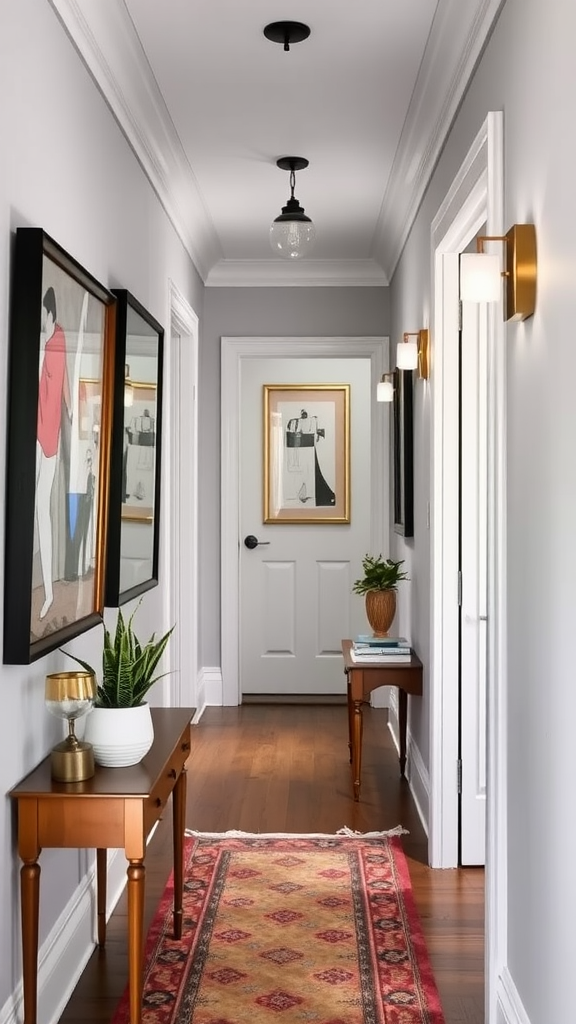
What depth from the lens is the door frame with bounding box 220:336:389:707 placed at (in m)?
6.02

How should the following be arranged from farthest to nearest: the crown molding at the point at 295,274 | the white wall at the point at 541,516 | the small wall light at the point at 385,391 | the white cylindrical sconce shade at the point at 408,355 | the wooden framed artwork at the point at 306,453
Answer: the wooden framed artwork at the point at 306,453 → the crown molding at the point at 295,274 → the small wall light at the point at 385,391 → the white cylindrical sconce shade at the point at 408,355 → the white wall at the point at 541,516

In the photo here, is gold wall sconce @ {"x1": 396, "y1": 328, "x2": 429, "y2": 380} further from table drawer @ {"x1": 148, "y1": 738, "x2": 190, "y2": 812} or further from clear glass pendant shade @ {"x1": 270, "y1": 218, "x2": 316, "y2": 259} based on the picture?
table drawer @ {"x1": 148, "y1": 738, "x2": 190, "y2": 812}

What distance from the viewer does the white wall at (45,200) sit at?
2135 mm

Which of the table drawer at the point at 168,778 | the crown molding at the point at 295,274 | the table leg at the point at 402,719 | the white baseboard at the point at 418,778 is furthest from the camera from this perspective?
the crown molding at the point at 295,274

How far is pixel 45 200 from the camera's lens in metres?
2.41

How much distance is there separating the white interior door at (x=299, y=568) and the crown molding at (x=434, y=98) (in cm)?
171

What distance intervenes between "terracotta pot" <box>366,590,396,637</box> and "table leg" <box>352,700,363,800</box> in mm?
483

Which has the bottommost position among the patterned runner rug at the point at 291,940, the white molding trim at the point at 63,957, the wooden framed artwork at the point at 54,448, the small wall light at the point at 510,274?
the patterned runner rug at the point at 291,940

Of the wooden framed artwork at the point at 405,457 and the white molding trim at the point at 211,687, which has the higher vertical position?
the wooden framed artwork at the point at 405,457

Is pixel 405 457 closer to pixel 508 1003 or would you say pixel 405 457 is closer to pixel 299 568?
pixel 299 568

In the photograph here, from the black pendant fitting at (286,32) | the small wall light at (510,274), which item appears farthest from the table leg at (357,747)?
the black pendant fitting at (286,32)

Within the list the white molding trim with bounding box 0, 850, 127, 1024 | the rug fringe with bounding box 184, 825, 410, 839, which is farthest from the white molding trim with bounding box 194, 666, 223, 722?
the white molding trim with bounding box 0, 850, 127, 1024

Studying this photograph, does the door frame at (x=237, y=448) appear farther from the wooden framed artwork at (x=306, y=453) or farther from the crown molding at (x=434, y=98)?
the crown molding at (x=434, y=98)

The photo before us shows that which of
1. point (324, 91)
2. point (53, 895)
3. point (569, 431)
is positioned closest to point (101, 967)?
point (53, 895)
